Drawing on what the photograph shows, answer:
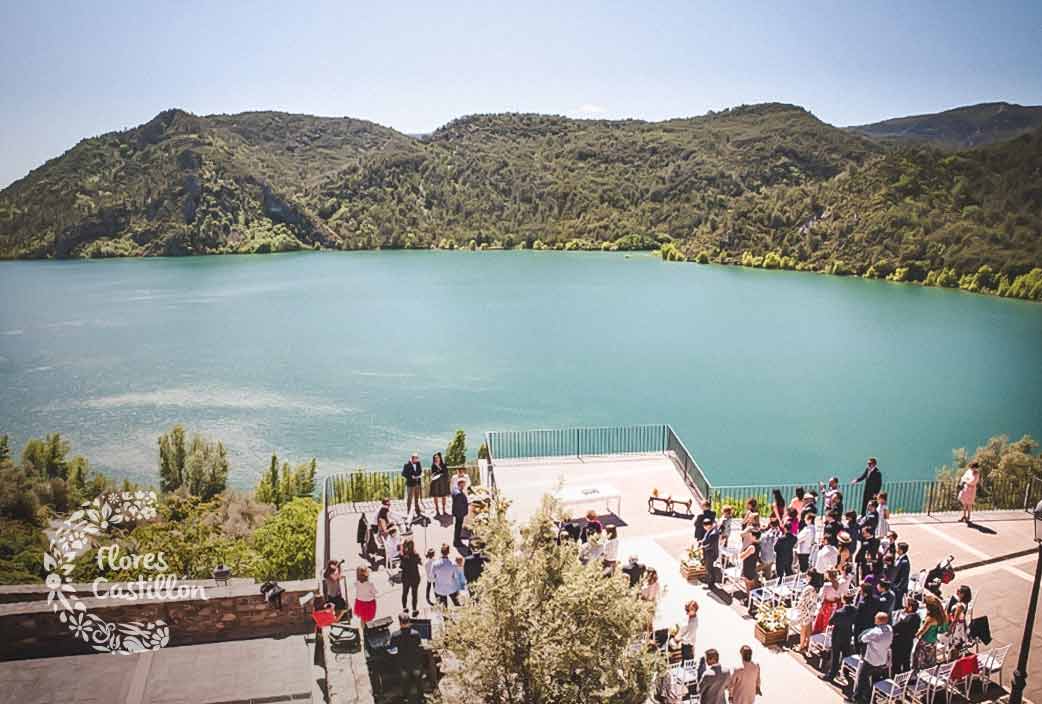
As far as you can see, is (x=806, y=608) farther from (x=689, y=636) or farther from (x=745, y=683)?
(x=745, y=683)

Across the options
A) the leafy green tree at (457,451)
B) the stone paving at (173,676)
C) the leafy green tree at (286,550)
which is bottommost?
the leafy green tree at (457,451)

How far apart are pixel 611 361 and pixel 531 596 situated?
43.7 meters

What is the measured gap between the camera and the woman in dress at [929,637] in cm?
792

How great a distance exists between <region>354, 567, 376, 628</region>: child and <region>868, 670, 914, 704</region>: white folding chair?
581 centimetres

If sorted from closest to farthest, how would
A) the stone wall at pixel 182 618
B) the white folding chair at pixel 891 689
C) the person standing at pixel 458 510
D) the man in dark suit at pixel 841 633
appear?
1. the white folding chair at pixel 891 689
2. the man in dark suit at pixel 841 633
3. the stone wall at pixel 182 618
4. the person standing at pixel 458 510

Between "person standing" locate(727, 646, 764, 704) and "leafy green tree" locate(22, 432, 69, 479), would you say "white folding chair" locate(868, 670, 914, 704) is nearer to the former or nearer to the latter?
"person standing" locate(727, 646, 764, 704)

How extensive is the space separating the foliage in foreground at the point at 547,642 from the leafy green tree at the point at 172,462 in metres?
25.1

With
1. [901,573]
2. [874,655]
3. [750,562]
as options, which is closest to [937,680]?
[874,655]

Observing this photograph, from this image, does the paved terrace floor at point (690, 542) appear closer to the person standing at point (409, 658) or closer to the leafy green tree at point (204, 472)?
the person standing at point (409, 658)

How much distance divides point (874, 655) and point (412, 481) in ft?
26.9

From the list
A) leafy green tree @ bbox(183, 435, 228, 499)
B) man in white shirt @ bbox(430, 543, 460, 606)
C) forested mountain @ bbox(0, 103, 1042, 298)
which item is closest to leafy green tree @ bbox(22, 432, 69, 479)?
leafy green tree @ bbox(183, 435, 228, 499)

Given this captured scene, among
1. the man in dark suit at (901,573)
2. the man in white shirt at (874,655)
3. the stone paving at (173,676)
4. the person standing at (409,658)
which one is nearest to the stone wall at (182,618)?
the stone paving at (173,676)

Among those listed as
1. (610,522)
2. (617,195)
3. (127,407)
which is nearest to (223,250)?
(617,195)

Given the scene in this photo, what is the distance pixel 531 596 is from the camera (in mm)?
6352
